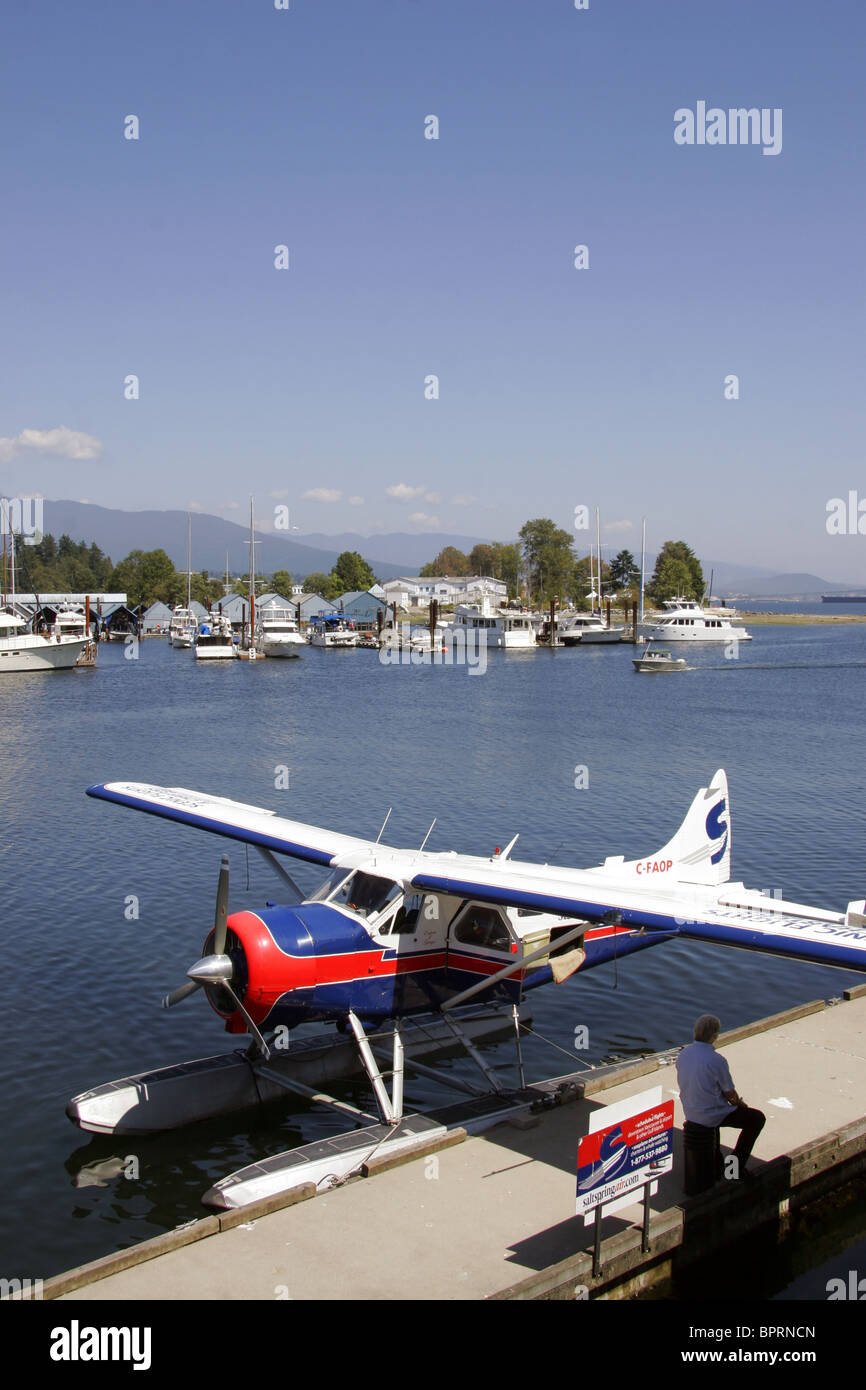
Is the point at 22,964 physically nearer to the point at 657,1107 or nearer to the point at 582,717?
the point at 657,1107

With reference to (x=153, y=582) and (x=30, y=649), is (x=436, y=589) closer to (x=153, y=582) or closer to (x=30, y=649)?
(x=153, y=582)

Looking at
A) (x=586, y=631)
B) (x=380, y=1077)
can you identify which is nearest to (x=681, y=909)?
(x=380, y=1077)

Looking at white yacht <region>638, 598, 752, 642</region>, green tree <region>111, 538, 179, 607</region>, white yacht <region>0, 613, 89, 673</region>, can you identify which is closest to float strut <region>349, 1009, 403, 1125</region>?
white yacht <region>0, 613, 89, 673</region>

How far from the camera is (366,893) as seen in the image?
10367 mm

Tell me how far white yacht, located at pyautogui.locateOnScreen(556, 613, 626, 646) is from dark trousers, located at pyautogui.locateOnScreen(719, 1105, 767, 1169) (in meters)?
A: 108

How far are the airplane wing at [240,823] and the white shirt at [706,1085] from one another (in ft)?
13.3

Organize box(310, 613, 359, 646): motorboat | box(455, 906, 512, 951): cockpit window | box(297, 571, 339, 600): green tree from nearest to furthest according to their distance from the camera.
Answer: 1. box(455, 906, 512, 951): cockpit window
2. box(310, 613, 359, 646): motorboat
3. box(297, 571, 339, 600): green tree

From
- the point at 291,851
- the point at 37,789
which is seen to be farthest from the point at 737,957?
the point at 37,789

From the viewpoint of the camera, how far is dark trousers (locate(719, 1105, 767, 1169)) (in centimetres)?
852

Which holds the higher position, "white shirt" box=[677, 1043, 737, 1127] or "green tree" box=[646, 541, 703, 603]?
"green tree" box=[646, 541, 703, 603]

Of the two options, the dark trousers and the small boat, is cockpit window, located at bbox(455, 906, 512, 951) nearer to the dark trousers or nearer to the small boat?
the dark trousers

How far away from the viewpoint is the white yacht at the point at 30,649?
2800 inches

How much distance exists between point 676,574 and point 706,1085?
16223 cm

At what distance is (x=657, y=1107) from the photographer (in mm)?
7488
